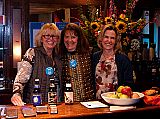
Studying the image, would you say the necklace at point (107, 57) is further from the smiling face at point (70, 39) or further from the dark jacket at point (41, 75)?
the dark jacket at point (41, 75)

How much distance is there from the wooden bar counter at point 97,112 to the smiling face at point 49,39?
0.63 meters

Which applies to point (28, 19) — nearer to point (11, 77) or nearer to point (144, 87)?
point (11, 77)

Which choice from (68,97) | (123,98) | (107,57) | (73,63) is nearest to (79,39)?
(73,63)

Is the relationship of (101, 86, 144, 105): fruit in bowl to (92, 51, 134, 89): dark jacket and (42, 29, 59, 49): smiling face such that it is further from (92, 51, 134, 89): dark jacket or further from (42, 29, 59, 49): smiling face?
(42, 29, 59, 49): smiling face

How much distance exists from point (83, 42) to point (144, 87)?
1.66 metres

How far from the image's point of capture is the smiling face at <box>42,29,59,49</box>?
290cm

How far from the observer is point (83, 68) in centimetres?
304

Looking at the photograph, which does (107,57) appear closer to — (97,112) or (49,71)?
(49,71)

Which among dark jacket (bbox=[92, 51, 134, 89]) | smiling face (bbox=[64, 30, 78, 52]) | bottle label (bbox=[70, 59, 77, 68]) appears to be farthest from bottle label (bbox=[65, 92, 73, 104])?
dark jacket (bbox=[92, 51, 134, 89])

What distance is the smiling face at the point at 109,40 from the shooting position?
306 centimetres

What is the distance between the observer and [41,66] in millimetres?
2932

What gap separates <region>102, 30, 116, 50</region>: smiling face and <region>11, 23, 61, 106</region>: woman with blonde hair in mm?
476

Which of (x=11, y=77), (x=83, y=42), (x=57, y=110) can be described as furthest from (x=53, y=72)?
(x=11, y=77)

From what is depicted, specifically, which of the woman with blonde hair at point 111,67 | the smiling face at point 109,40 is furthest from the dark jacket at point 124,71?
the smiling face at point 109,40
